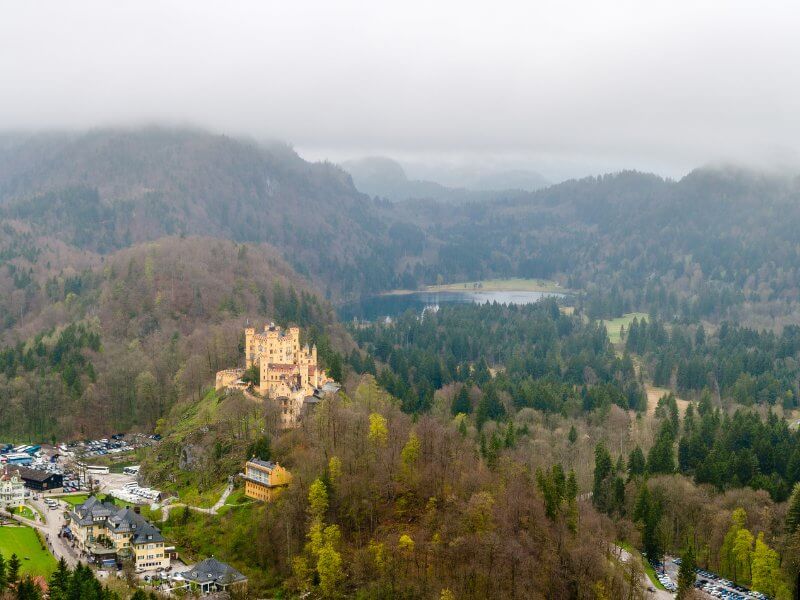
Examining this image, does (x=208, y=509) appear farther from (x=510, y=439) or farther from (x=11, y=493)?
(x=510, y=439)

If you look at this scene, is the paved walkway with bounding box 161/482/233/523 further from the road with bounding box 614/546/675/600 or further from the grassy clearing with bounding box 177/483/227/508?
the road with bounding box 614/546/675/600

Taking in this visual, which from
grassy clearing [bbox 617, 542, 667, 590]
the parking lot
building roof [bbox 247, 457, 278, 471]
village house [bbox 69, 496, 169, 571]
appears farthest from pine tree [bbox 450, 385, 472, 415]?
village house [bbox 69, 496, 169, 571]

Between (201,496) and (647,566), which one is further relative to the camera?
(201,496)

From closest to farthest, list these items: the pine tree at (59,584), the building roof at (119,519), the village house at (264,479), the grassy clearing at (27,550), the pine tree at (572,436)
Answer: the pine tree at (59,584) → the grassy clearing at (27,550) → the building roof at (119,519) → the village house at (264,479) → the pine tree at (572,436)

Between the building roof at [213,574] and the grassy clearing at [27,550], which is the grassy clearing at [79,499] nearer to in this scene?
the grassy clearing at [27,550]

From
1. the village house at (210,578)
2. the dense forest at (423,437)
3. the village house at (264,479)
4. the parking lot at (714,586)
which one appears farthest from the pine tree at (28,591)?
the parking lot at (714,586)

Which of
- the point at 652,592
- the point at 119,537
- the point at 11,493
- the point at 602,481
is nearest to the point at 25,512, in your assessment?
the point at 11,493
